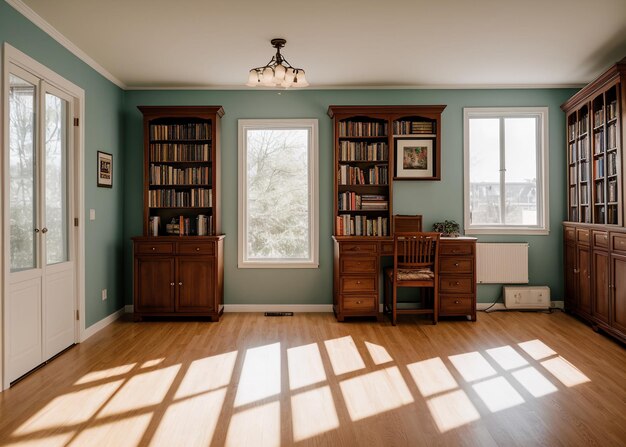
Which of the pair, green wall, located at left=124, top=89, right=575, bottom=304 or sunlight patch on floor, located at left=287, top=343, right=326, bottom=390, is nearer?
sunlight patch on floor, located at left=287, top=343, right=326, bottom=390

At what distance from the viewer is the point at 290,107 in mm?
5363

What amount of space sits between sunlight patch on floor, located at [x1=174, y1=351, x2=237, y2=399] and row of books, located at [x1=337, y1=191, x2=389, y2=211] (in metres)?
2.18

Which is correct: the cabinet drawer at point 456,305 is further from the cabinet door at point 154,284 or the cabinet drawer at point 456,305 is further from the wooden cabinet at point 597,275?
the cabinet door at point 154,284

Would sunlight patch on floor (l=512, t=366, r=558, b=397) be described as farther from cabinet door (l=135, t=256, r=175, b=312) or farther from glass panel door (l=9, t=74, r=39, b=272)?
glass panel door (l=9, t=74, r=39, b=272)

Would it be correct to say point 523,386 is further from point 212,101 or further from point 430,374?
point 212,101

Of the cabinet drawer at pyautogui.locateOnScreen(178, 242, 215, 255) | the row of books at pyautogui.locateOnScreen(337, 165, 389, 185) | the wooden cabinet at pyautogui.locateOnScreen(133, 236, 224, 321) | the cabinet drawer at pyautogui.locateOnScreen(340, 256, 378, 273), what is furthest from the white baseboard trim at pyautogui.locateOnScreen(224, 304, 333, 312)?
the row of books at pyautogui.locateOnScreen(337, 165, 389, 185)

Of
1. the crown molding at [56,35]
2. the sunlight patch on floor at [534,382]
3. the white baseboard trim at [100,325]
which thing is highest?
the crown molding at [56,35]

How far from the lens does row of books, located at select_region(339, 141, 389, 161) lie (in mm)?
5176

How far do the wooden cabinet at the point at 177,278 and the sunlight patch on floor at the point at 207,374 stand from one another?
4.04 feet

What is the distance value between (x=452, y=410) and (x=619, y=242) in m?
2.51

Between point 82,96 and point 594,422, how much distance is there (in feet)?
15.3

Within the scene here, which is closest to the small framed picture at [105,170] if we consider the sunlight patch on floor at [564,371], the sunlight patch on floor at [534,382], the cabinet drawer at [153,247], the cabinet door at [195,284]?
the cabinet drawer at [153,247]

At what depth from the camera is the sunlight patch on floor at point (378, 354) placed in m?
3.59

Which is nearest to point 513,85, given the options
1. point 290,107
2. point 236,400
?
point 290,107
